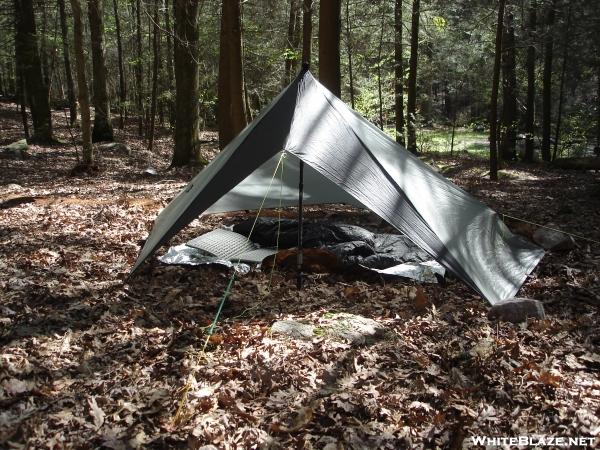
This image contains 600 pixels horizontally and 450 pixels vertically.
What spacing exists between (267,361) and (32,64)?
15.6 meters

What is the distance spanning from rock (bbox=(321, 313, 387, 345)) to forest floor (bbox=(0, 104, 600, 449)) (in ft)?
0.31

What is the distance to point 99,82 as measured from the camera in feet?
52.3

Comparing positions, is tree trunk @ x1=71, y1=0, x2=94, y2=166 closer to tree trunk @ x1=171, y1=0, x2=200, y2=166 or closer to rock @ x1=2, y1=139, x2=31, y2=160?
tree trunk @ x1=171, y1=0, x2=200, y2=166

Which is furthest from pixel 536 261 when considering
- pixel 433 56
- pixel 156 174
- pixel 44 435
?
pixel 433 56

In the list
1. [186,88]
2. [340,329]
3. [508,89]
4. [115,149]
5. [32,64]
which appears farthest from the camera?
[508,89]

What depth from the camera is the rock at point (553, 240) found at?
231 inches

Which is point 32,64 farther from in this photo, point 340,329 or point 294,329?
point 340,329

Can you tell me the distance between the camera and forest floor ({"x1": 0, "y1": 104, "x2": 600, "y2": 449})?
2730 millimetres

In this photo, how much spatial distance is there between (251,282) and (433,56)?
17341 mm

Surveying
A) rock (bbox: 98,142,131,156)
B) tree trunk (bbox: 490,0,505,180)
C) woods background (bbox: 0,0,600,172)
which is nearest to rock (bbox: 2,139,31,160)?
woods background (bbox: 0,0,600,172)

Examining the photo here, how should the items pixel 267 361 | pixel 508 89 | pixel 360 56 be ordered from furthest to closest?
A: pixel 360 56, pixel 508 89, pixel 267 361

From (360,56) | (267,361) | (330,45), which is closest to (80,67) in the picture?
(330,45)

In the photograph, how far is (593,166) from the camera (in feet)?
44.7

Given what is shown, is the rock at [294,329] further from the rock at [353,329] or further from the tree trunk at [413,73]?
the tree trunk at [413,73]
